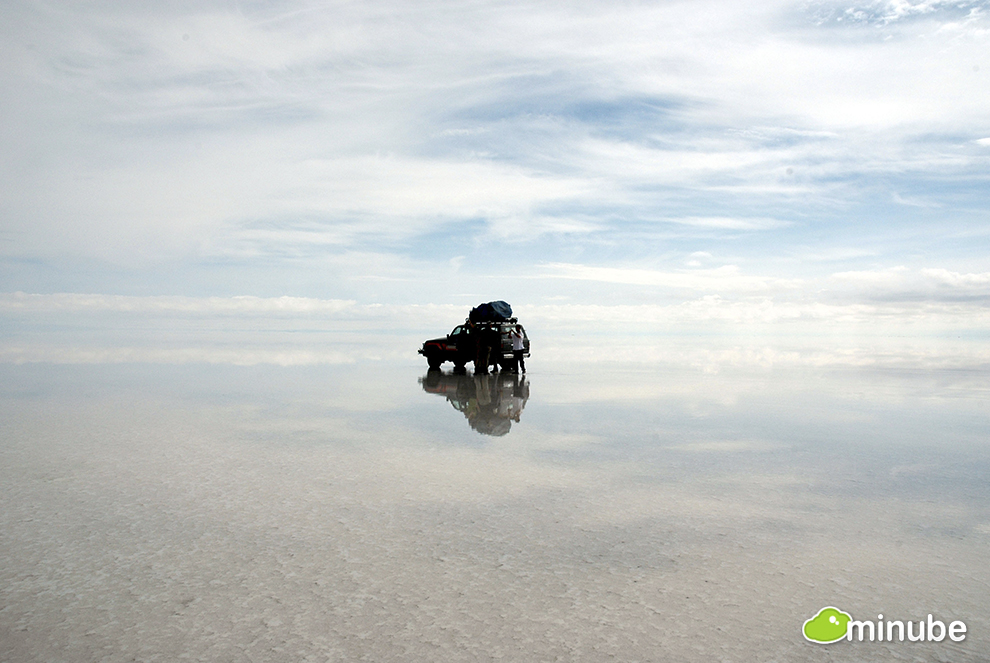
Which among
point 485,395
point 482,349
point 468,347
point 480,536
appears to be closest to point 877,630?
point 480,536

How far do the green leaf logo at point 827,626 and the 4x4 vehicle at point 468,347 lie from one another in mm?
22749

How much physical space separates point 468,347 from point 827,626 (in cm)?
2477

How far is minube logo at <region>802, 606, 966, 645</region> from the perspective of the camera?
4.44m

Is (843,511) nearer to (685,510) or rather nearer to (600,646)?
(685,510)

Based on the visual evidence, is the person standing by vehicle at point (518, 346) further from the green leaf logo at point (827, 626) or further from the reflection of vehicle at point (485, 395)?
the green leaf logo at point (827, 626)

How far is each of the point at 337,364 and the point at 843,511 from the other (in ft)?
85.7

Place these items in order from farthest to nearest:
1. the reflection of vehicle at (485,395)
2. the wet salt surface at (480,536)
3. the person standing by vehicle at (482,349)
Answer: the person standing by vehicle at (482,349) → the reflection of vehicle at (485,395) → the wet salt surface at (480,536)

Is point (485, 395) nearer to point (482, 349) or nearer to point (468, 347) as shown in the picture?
point (482, 349)

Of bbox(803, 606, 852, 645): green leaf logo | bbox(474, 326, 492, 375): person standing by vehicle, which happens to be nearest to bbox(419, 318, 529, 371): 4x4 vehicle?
bbox(474, 326, 492, 375): person standing by vehicle

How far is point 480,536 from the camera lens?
6398 mm

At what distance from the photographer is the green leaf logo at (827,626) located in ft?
14.6

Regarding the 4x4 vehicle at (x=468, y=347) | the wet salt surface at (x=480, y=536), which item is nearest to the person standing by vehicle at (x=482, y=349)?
the 4x4 vehicle at (x=468, y=347)

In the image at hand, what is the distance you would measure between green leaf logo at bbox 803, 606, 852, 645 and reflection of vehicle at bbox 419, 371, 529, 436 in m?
7.82

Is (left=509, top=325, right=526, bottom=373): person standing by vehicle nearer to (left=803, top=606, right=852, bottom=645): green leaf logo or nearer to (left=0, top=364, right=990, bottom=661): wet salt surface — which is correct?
(left=0, top=364, right=990, bottom=661): wet salt surface
